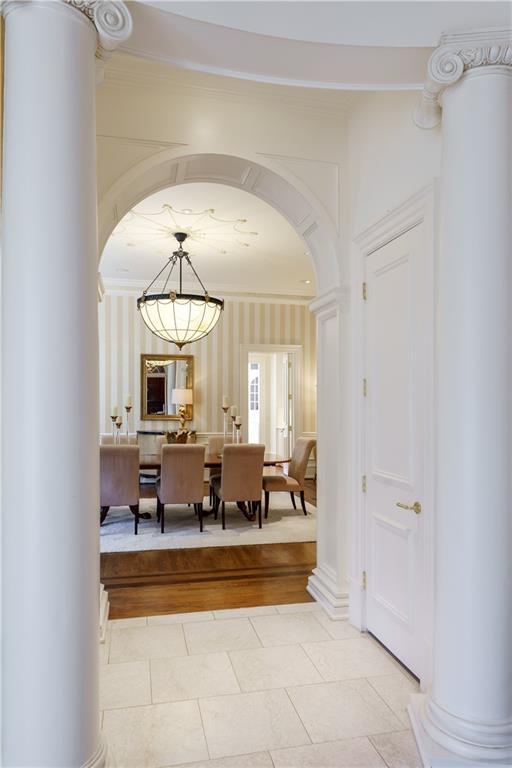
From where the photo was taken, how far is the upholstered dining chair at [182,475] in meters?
5.23

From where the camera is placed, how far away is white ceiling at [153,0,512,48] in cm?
173

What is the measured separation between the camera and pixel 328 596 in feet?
10.6

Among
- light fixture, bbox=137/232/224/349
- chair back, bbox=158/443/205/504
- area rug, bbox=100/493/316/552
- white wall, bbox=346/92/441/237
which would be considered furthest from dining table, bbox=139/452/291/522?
white wall, bbox=346/92/441/237

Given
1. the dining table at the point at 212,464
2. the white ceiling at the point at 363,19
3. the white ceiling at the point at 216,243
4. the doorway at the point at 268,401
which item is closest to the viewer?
the white ceiling at the point at 363,19

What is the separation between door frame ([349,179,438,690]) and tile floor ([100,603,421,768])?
0.29 meters

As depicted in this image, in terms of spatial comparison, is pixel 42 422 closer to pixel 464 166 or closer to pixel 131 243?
pixel 464 166

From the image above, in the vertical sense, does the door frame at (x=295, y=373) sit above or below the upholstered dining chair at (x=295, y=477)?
above

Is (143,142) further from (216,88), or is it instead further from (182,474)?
(182,474)

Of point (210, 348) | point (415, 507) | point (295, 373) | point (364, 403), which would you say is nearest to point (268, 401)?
point (295, 373)

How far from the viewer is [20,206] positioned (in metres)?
1.47

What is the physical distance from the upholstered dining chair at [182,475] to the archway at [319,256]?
2.07 metres

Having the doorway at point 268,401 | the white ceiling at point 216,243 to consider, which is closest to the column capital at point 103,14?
the white ceiling at point 216,243

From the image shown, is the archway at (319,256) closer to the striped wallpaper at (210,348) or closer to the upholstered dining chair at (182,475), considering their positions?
the upholstered dining chair at (182,475)

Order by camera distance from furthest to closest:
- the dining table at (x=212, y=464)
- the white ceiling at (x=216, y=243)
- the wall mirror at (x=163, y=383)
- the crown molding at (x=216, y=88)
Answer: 1. the wall mirror at (x=163, y=383)
2. the dining table at (x=212, y=464)
3. the white ceiling at (x=216, y=243)
4. the crown molding at (x=216, y=88)
